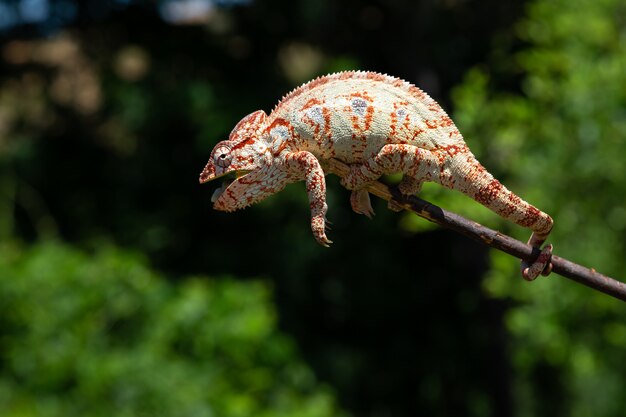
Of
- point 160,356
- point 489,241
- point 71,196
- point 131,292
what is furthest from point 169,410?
point 489,241

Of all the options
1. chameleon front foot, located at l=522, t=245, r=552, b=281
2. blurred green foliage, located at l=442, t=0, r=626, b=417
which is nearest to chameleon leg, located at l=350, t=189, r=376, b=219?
chameleon front foot, located at l=522, t=245, r=552, b=281

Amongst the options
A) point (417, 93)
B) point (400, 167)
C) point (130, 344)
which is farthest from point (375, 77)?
point (130, 344)

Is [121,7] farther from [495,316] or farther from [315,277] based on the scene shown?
[495,316]

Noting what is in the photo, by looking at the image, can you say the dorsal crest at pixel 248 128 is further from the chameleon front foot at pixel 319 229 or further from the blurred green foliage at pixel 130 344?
the blurred green foliage at pixel 130 344

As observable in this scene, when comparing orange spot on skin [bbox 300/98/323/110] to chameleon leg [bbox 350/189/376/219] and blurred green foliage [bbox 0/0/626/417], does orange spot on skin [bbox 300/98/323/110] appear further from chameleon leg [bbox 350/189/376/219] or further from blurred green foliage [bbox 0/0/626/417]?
blurred green foliage [bbox 0/0/626/417]

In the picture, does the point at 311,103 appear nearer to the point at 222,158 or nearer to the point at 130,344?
the point at 222,158

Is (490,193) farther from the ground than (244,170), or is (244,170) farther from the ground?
(490,193)
